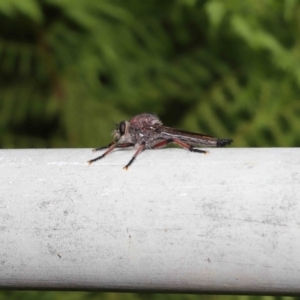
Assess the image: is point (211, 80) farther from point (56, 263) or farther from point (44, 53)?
point (56, 263)

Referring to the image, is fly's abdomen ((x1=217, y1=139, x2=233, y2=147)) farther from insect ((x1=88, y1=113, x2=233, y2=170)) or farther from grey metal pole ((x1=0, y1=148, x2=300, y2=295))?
grey metal pole ((x1=0, y1=148, x2=300, y2=295))

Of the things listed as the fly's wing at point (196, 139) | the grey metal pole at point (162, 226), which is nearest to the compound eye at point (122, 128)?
the fly's wing at point (196, 139)

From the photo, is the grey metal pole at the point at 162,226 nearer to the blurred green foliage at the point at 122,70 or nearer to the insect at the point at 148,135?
the insect at the point at 148,135

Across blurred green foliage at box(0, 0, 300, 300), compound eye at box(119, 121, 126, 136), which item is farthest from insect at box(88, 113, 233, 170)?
blurred green foliage at box(0, 0, 300, 300)

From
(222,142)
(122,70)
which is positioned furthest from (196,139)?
(122,70)

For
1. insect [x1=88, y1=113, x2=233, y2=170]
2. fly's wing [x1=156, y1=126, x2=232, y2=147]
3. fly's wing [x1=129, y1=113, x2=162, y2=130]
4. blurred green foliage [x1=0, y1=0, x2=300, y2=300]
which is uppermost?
blurred green foliage [x1=0, y1=0, x2=300, y2=300]

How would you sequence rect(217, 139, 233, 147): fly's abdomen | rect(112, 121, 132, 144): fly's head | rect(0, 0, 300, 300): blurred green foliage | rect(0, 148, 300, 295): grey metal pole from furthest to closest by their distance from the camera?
rect(0, 0, 300, 300): blurred green foliage
rect(112, 121, 132, 144): fly's head
rect(217, 139, 233, 147): fly's abdomen
rect(0, 148, 300, 295): grey metal pole
